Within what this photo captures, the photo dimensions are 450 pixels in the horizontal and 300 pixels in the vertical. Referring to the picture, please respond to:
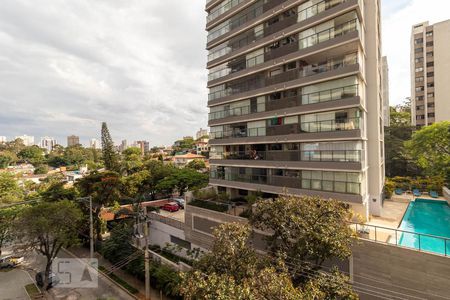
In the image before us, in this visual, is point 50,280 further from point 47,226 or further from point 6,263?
point 6,263

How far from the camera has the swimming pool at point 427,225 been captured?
9.89m

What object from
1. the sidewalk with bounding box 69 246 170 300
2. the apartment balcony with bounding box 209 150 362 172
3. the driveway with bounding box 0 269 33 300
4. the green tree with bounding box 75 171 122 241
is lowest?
the driveway with bounding box 0 269 33 300

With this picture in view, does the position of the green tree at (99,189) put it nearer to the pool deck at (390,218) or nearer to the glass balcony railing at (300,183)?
the glass balcony railing at (300,183)

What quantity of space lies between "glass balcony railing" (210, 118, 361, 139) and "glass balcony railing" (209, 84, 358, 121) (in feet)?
5.05

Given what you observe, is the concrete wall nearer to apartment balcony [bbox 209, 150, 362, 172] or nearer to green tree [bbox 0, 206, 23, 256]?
apartment balcony [bbox 209, 150, 362, 172]

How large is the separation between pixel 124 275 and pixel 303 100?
1966cm

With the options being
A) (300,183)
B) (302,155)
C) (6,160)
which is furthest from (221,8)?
(6,160)

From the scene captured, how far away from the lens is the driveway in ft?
50.7

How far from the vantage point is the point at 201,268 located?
9.43 meters

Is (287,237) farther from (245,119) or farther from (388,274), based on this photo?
(245,119)

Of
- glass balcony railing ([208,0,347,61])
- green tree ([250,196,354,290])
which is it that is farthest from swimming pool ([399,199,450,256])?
glass balcony railing ([208,0,347,61])

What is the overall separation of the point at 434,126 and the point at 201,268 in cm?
3322

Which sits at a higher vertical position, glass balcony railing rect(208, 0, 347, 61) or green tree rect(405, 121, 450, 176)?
glass balcony railing rect(208, 0, 347, 61)

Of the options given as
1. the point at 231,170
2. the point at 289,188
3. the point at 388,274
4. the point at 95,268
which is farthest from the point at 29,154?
the point at 388,274
